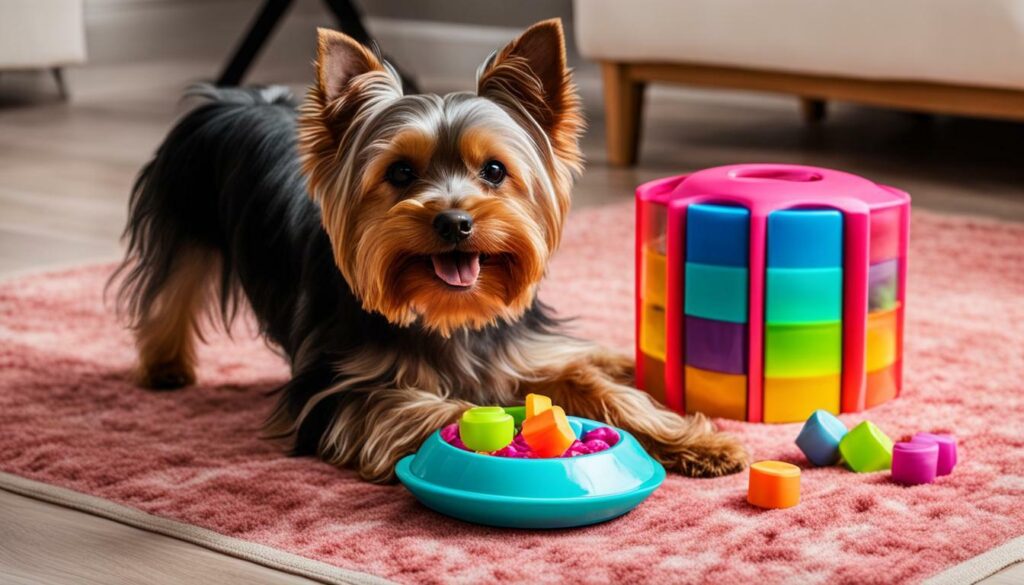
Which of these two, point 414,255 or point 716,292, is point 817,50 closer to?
point 716,292

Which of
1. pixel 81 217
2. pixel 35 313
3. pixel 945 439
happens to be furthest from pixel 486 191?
pixel 81 217

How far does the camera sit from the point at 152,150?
189 inches

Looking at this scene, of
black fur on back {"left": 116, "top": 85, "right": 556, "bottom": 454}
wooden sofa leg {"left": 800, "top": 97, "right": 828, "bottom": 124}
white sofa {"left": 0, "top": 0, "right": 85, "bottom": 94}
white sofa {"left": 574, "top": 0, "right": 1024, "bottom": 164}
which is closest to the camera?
black fur on back {"left": 116, "top": 85, "right": 556, "bottom": 454}

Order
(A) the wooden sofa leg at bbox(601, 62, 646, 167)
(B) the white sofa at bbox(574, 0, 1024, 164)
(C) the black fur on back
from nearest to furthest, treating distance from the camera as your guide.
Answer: (C) the black fur on back < (B) the white sofa at bbox(574, 0, 1024, 164) < (A) the wooden sofa leg at bbox(601, 62, 646, 167)

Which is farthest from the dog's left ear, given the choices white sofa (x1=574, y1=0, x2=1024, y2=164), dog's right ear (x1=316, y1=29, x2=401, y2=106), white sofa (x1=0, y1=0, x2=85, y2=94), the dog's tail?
white sofa (x1=0, y1=0, x2=85, y2=94)

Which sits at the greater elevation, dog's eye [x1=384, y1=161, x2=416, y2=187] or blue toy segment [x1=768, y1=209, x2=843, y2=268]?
dog's eye [x1=384, y1=161, x2=416, y2=187]

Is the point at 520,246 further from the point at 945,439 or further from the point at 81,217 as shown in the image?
the point at 81,217

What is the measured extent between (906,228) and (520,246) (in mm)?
674

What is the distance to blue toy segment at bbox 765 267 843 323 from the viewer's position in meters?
2.12

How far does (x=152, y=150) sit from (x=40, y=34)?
1.20 meters

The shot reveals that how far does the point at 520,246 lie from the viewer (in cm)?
193

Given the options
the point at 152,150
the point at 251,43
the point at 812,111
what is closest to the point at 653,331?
the point at 152,150

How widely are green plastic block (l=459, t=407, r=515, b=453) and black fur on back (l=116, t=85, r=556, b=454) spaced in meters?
0.27

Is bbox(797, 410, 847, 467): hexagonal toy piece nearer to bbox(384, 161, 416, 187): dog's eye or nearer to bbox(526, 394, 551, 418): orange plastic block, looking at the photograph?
bbox(526, 394, 551, 418): orange plastic block
